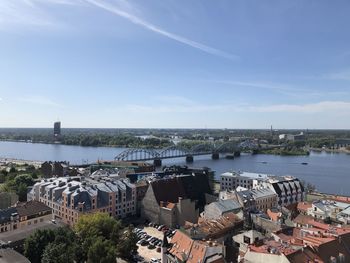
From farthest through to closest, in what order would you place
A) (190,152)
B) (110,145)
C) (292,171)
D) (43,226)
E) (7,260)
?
(110,145) → (190,152) → (292,171) → (43,226) → (7,260)

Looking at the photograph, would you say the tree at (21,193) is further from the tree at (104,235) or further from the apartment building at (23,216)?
the tree at (104,235)

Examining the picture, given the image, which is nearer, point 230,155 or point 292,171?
point 292,171

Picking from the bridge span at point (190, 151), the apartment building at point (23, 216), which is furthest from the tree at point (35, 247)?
the bridge span at point (190, 151)

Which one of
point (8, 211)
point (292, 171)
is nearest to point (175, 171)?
point (8, 211)

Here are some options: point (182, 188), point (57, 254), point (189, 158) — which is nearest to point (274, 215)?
point (182, 188)

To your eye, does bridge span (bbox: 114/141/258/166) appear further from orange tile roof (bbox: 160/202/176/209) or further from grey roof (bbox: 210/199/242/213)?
grey roof (bbox: 210/199/242/213)

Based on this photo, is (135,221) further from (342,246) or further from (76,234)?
(342,246)

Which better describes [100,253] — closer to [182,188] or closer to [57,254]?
[57,254]
